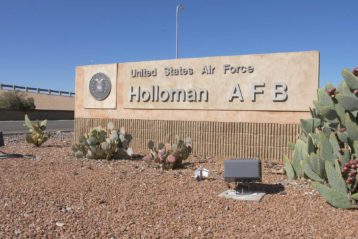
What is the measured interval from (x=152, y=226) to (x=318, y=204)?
2.53 m

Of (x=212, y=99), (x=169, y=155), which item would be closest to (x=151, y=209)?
(x=169, y=155)

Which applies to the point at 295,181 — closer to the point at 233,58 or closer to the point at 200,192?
the point at 200,192

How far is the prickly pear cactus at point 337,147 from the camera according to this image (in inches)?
242

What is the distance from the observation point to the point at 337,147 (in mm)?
6633

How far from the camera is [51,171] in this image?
9.03 meters

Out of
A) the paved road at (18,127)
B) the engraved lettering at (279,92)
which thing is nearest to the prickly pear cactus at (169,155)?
the engraved lettering at (279,92)

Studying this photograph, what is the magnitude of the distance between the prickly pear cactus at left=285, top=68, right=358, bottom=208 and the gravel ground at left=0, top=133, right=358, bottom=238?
0.89ft

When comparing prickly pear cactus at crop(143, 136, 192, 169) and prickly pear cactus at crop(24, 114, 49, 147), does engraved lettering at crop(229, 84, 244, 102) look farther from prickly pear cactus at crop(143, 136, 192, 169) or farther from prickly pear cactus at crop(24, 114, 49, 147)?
prickly pear cactus at crop(24, 114, 49, 147)

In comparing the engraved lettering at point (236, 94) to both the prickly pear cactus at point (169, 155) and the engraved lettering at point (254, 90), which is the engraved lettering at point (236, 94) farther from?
the prickly pear cactus at point (169, 155)

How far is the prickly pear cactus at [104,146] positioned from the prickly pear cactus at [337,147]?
503cm

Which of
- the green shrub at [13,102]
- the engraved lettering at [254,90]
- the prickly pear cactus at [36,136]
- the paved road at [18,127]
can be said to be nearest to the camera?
the engraved lettering at [254,90]

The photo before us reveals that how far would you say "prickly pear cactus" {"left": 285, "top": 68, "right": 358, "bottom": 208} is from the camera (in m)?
6.14

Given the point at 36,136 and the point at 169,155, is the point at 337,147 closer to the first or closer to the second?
the point at 169,155

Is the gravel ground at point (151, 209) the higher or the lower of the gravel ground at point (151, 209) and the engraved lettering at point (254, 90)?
the lower
